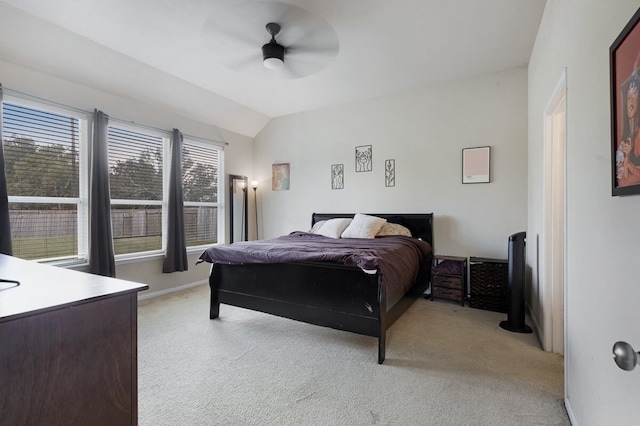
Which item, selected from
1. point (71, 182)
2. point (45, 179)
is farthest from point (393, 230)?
point (45, 179)

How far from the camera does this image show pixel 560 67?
1920mm

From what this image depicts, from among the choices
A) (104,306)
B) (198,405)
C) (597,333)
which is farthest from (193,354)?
(597,333)

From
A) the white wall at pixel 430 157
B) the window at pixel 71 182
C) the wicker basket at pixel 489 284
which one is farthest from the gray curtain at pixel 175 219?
the wicker basket at pixel 489 284

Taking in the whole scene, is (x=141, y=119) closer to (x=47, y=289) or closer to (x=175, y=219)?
(x=175, y=219)

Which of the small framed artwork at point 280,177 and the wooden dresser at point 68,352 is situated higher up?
the small framed artwork at point 280,177

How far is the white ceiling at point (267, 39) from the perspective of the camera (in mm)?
2387

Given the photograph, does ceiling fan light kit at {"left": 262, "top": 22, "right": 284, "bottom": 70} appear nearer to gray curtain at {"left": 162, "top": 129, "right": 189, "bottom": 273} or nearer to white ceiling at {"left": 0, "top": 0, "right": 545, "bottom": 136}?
white ceiling at {"left": 0, "top": 0, "right": 545, "bottom": 136}

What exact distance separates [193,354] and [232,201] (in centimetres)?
302

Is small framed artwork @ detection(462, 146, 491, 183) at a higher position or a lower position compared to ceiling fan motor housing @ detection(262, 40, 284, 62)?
lower

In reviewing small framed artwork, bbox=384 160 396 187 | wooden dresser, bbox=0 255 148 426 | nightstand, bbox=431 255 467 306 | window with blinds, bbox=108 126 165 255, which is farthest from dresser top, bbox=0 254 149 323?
small framed artwork, bbox=384 160 396 187

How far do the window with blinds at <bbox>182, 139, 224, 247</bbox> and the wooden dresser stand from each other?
332 centimetres

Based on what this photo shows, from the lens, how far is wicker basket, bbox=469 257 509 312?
326 cm

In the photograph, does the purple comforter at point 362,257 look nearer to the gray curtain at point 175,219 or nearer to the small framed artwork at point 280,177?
the gray curtain at point 175,219

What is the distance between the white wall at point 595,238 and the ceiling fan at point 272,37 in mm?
1648
